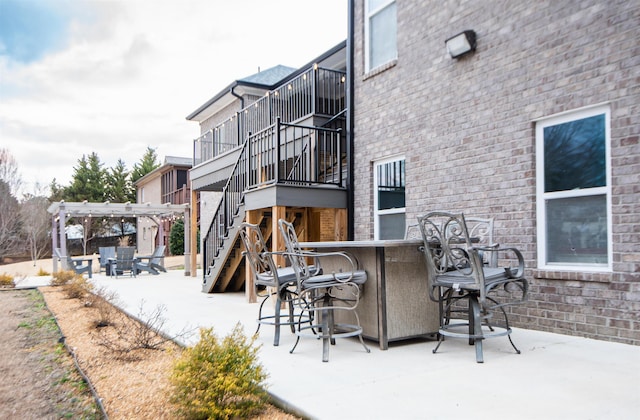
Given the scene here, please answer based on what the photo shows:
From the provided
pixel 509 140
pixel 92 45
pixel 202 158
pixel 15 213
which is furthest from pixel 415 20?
pixel 15 213

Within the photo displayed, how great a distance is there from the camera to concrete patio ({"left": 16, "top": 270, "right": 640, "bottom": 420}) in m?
2.75

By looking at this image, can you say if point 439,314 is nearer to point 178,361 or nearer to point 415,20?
point 178,361

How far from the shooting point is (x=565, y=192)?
16.2 feet

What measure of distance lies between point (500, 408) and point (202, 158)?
12287mm

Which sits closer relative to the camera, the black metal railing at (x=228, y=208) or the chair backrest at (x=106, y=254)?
the black metal railing at (x=228, y=208)

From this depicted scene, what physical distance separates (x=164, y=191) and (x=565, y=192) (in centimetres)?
2753

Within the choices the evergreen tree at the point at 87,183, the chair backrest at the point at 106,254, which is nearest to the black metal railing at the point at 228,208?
the chair backrest at the point at 106,254

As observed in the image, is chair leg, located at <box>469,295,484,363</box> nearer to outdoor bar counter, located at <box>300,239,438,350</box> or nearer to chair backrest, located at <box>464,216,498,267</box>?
outdoor bar counter, located at <box>300,239,438,350</box>

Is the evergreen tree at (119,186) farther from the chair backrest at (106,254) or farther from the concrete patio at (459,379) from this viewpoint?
the concrete patio at (459,379)

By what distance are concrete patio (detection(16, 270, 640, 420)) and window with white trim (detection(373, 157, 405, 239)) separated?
2602 millimetres

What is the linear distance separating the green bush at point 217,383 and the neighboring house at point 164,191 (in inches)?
884

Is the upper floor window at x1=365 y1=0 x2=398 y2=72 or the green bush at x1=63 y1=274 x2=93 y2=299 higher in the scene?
the upper floor window at x1=365 y1=0 x2=398 y2=72

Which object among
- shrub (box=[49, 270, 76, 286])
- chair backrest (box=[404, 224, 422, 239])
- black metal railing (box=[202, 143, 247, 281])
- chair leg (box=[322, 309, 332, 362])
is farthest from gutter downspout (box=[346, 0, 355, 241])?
shrub (box=[49, 270, 76, 286])

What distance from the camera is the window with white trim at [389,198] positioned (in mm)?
7137
